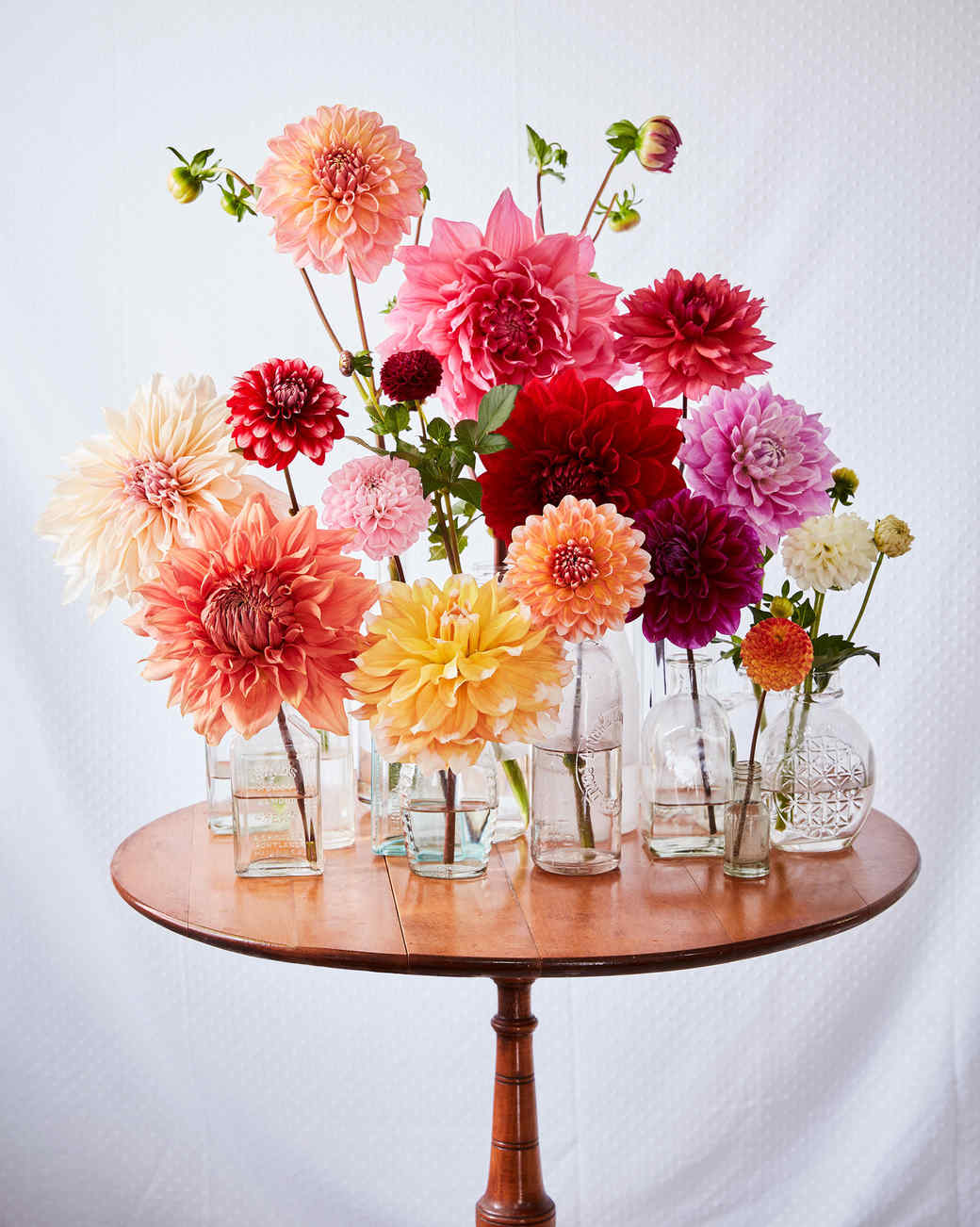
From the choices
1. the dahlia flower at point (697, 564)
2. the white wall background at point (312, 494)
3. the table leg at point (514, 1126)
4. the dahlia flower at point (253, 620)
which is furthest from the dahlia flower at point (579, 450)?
the white wall background at point (312, 494)

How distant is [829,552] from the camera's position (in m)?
1.12

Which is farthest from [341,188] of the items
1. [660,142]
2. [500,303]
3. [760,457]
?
[760,457]

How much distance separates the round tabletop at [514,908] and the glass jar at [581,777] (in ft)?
0.07

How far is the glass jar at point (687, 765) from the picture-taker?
115cm

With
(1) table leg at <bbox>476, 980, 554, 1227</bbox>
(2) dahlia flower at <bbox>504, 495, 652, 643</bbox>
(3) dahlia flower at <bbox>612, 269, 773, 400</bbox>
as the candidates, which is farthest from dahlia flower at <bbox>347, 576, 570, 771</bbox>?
(1) table leg at <bbox>476, 980, 554, 1227</bbox>

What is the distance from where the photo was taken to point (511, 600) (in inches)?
38.5

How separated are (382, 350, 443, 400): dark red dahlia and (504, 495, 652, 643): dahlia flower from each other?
13cm

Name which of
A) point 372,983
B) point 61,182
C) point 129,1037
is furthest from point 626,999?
point 61,182

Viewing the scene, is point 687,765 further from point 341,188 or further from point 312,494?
point 312,494

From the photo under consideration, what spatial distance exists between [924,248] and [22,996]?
1624mm

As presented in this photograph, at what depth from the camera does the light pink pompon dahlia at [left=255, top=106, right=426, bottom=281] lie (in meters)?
1.06

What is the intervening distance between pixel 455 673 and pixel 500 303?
280 mm

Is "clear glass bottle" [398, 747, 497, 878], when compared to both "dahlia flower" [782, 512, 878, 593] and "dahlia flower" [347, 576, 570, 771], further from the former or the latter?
"dahlia flower" [782, 512, 878, 593]

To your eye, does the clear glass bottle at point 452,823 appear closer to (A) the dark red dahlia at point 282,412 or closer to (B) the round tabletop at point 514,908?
(B) the round tabletop at point 514,908
